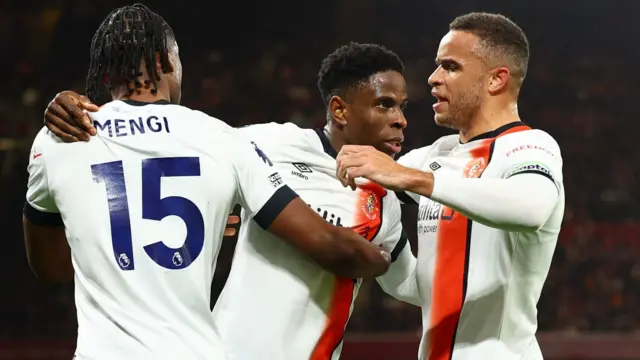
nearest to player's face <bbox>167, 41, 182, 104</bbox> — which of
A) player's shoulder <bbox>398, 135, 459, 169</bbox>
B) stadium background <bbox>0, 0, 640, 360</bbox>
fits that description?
player's shoulder <bbox>398, 135, 459, 169</bbox>

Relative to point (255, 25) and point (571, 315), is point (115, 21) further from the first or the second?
point (255, 25)

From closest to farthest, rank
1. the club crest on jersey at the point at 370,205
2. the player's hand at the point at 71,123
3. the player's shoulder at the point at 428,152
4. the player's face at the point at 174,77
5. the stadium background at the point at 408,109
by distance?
1. the player's hand at the point at 71,123
2. the player's face at the point at 174,77
3. the club crest on jersey at the point at 370,205
4. the player's shoulder at the point at 428,152
5. the stadium background at the point at 408,109

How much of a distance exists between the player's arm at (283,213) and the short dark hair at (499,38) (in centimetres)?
84

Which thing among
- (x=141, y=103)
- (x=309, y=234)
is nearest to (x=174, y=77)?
(x=141, y=103)

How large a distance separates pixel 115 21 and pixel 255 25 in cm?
818

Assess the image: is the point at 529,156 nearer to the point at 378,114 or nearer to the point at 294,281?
the point at 378,114

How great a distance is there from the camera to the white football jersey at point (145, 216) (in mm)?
2283

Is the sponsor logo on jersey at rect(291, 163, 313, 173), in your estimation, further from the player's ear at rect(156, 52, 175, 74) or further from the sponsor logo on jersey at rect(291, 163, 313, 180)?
the player's ear at rect(156, 52, 175, 74)

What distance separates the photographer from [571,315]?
876 cm

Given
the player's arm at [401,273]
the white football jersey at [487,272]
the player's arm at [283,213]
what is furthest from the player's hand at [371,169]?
the player's arm at [401,273]

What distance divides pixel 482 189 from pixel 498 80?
66cm

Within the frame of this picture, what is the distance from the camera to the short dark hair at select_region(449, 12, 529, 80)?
9.95ft

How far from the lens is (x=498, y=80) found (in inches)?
119

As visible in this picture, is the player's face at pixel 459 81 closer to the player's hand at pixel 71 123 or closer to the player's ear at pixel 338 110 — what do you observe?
the player's ear at pixel 338 110
